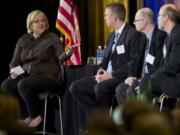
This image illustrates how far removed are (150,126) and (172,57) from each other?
120 inches

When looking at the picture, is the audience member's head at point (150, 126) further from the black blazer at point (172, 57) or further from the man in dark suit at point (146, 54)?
the man in dark suit at point (146, 54)

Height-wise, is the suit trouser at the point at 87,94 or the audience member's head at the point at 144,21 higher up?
the audience member's head at the point at 144,21

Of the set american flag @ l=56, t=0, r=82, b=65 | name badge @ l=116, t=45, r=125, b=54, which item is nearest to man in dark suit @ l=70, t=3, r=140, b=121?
name badge @ l=116, t=45, r=125, b=54

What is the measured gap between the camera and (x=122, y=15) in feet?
15.4

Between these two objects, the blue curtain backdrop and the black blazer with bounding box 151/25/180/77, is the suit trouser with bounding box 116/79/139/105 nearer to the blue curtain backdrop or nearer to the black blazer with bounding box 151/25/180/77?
the black blazer with bounding box 151/25/180/77

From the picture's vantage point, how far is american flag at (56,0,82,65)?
5973mm

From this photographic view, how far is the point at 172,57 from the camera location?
3.69 meters

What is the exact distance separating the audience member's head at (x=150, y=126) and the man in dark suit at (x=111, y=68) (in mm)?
3539

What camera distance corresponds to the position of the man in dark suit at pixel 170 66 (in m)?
3.59

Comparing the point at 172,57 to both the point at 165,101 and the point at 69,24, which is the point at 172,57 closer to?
the point at 165,101

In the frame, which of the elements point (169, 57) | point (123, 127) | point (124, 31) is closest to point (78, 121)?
point (124, 31)

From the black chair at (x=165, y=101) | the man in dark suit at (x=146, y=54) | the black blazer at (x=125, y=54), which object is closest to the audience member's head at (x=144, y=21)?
the man in dark suit at (x=146, y=54)

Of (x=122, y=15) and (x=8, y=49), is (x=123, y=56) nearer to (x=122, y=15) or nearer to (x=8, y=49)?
(x=122, y=15)

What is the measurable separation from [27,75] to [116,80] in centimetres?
108
